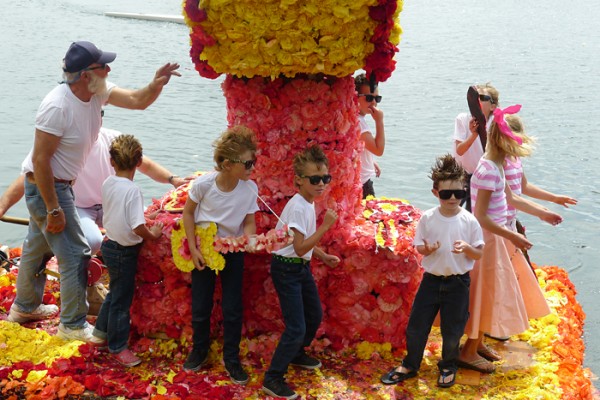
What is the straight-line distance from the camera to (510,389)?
4977mm

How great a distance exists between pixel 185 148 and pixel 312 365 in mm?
8322

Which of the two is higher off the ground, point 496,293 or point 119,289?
point 496,293

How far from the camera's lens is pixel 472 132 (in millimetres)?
5926

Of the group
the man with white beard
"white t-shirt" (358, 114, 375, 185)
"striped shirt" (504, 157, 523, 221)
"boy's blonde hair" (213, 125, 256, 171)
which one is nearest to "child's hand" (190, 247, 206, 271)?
"boy's blonde hair" (213, 125, 256, 171)

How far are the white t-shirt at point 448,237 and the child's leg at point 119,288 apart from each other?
1.73 m

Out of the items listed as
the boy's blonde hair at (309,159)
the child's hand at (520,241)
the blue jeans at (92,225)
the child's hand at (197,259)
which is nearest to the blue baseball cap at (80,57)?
the blue jeans at (92,225)

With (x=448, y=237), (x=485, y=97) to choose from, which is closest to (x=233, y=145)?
(x=448, y=237)

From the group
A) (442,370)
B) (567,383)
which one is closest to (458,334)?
(442,370)

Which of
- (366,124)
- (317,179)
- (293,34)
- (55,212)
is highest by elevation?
(293,34)

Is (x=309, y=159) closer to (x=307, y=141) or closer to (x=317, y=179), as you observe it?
(x=317, y=179)

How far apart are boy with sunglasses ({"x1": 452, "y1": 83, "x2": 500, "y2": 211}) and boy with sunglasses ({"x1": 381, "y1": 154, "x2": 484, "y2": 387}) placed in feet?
3.91

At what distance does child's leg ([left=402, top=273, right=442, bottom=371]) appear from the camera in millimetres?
4863

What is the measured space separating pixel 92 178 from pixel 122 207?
3.33 ft

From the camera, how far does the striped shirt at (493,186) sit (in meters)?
4.89
